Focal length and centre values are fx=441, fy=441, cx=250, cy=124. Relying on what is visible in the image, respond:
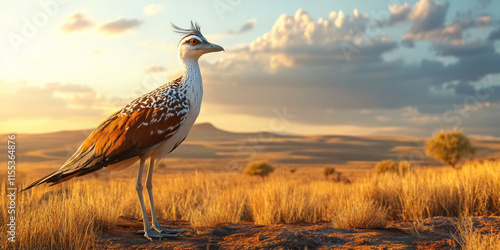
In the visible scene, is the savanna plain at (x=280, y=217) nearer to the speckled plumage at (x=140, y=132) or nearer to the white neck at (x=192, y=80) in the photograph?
the speckled plumage at (x=140, y=132)

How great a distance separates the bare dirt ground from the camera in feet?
21.8

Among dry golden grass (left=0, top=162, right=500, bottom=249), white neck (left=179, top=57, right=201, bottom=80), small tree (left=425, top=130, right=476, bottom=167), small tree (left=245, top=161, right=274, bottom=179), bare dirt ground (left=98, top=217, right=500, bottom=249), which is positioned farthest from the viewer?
Result: small tree (left=245, top=161, right=274, bottom=179)

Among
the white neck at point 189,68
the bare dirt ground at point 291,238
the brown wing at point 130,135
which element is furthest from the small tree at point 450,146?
the brown wing at point 130,135

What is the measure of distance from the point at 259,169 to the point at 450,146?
47.3 feet

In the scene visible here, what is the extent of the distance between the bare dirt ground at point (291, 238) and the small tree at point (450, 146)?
26.5 metres

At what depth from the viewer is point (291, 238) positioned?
6.77 metres

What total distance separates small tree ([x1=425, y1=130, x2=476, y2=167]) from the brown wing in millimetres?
30298

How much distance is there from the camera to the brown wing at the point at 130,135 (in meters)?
6.68

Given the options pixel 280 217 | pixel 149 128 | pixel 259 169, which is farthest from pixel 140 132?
pixel 259 169

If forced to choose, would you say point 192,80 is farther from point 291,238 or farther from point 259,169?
point 259,169

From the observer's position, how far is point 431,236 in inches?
301

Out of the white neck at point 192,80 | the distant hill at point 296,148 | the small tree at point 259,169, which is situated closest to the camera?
the white neck at point 192,80

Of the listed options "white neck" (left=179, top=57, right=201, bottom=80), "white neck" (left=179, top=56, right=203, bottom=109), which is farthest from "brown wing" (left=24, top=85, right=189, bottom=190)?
"white neck" (left=179, top=57, right=201, bottom=80)

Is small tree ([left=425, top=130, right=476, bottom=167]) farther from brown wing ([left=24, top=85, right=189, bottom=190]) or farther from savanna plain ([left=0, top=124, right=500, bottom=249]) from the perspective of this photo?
brown wing ([left=24, top=85, right=189, bottom=190])
